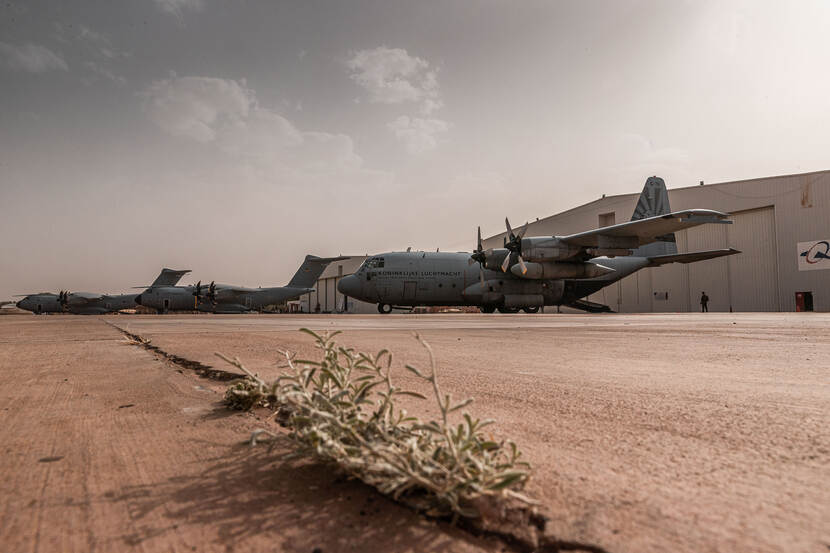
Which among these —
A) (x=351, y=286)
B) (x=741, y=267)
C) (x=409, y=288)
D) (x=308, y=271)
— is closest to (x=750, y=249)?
(x=741, y=267)

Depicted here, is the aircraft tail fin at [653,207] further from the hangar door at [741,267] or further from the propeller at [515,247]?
the propeller at [515,247]

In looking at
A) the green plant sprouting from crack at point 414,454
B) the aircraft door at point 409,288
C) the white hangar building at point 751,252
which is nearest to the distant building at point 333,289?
the aircraft door at point 409,288

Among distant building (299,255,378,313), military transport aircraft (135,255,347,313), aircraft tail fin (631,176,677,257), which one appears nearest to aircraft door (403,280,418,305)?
aircraft tail fin (631,176,677,257)

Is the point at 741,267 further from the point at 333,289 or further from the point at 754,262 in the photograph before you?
the point at 333,289

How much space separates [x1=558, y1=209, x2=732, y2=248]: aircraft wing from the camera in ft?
49.2

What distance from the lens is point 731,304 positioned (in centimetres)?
2520

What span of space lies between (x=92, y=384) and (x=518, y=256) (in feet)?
56.1

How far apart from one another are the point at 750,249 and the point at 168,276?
4695 cm

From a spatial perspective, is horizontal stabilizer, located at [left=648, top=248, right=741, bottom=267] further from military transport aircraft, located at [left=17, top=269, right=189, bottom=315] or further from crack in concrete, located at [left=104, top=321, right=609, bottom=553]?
military transport aircraft, located at [left=17, top=269, right=189, bottom=315]

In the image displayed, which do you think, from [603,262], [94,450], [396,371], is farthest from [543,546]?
[603,262]

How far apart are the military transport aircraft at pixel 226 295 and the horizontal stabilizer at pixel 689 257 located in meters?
20.3

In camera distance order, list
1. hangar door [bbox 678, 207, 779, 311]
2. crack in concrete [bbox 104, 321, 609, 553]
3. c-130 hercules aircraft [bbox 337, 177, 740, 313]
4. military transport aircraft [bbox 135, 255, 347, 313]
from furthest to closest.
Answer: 1. military transport aircraft [bbox 135, 255, 347, 313]
2. hangar door [bbox 678, 207, 779, 311]
3. c-130 hercules aircraft [bbox 337, 177, 740, 313]
4. crack in concrete [bbox 104, 321, 609, 553]

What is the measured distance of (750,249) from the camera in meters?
24.7

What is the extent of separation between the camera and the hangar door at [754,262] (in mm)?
24016
